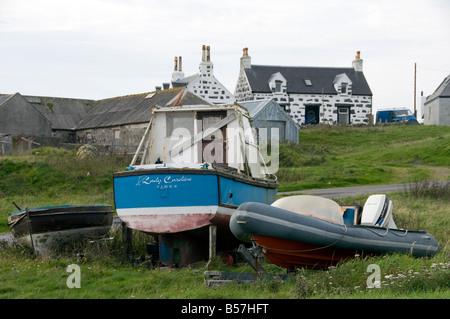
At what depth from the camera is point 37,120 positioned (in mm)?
37625

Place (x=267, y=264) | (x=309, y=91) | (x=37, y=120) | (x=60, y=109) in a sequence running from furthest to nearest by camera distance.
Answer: (x=309, y=91)
(x=60, y=109)
(x=37, y=120)
(x=267, y=264)

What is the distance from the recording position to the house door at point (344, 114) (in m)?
49.9

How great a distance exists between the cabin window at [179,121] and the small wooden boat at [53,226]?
10.3 ft

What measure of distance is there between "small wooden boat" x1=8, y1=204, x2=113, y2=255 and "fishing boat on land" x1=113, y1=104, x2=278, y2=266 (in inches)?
30.0

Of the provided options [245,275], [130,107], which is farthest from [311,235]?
[130,107]

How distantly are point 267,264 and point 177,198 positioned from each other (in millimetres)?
2245

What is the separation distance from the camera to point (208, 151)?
14.8 m

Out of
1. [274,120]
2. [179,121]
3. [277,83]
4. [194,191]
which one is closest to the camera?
[194,191]

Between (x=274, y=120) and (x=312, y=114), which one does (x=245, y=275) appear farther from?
(x=312, y=114)

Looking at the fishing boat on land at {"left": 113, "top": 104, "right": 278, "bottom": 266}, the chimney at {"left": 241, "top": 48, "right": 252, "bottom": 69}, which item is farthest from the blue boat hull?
the chimney at {"left": 241, "top": 48, "right": 252, "bottom": 69}

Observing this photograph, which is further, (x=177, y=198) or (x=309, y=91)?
(x=309, y=91)

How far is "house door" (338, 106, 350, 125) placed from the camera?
164 ft
